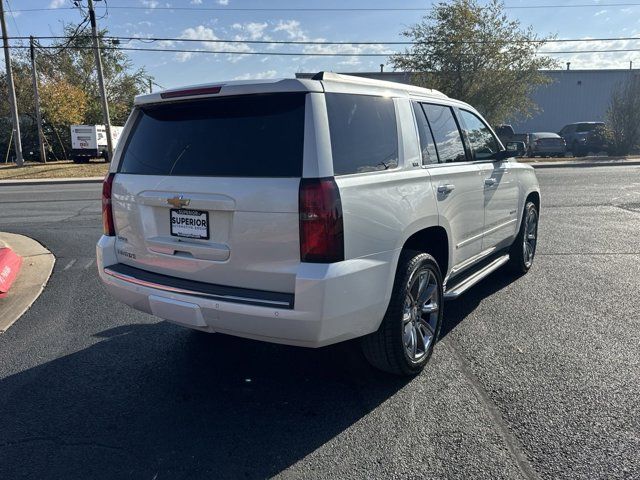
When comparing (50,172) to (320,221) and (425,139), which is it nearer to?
(425,139)

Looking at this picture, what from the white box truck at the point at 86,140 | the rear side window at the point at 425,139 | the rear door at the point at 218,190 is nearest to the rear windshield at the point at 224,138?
the rear door at the point at 218,190

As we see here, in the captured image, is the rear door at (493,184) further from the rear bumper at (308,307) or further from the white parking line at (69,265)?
the white parking line at (69,265)

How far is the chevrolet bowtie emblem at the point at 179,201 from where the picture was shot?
320 centimetres

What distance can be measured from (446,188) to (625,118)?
29548mm

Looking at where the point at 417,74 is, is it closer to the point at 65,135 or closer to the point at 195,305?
the point at 65,135

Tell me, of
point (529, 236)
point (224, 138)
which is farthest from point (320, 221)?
point (529, 236)

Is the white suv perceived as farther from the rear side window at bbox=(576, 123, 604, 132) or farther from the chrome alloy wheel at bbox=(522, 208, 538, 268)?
the rear side window at bbox=(576, 123, 604, 132)

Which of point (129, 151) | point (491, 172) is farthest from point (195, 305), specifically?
point (491, 172)

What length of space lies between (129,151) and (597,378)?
3666 mm

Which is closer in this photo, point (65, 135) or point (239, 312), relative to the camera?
point (239, 312)

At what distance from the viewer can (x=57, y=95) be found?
3459cm

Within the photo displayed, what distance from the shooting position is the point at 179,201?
3225mm

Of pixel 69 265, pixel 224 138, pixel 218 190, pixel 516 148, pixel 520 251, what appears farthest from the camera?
pixel 69 265

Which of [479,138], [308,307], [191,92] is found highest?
[191,92]
